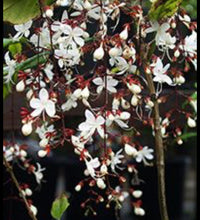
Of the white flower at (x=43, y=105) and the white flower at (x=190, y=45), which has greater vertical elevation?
the white flower at (x=190, y=45)

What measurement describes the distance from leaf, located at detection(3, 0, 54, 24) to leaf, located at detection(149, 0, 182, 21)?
175 mm

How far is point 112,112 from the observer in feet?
2.73

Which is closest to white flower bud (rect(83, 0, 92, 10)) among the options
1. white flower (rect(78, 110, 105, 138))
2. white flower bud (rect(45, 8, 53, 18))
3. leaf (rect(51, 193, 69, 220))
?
white flower bud (rect(45, 8, 53, 18))

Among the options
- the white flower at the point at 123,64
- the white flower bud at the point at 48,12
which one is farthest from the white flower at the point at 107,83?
the white flower bud at the point at 48,12

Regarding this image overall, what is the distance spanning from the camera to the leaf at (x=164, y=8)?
2.58ft

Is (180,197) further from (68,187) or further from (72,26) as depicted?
(72,26)

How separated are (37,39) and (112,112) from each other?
0.17 m

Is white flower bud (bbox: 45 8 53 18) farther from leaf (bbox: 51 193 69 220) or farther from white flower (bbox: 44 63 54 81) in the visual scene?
leaf (bbox: 51 193 69 220)

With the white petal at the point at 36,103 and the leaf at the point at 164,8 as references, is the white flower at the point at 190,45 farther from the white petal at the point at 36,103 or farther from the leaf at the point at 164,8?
the white petal at the point at 36,103

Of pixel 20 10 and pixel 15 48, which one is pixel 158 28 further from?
pixel 15 48

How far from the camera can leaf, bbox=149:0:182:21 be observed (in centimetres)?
79

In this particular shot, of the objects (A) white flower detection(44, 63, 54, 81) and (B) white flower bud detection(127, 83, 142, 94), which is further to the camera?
(A) white flower detection(44, 63, 54, 81)

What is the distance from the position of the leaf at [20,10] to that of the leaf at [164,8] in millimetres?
175

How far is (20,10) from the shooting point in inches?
32.0
